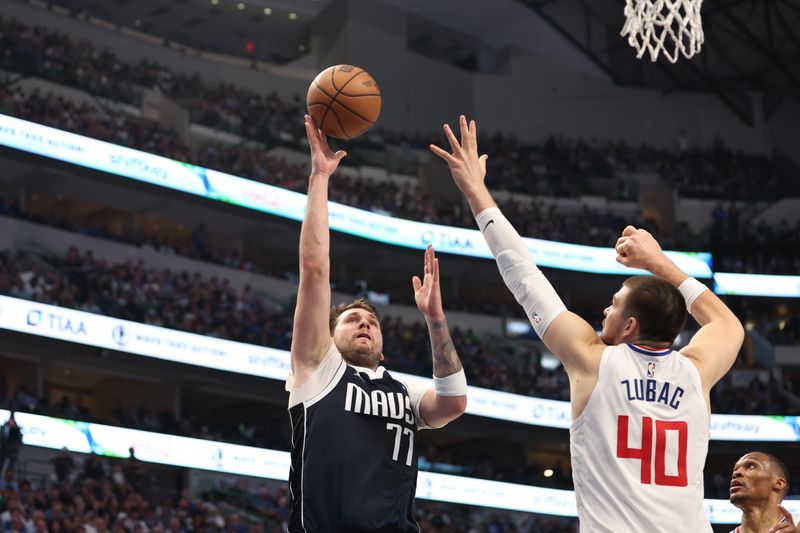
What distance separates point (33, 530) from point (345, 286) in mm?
14333

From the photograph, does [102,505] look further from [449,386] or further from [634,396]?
[634,396]

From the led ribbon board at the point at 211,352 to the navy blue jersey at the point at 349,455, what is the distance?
13.0 m

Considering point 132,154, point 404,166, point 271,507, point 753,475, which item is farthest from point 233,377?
point 753,475

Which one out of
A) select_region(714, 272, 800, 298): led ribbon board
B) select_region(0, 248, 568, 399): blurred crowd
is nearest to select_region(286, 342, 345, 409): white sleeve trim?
select_region(0, 248, 568, 399): blurred crowd

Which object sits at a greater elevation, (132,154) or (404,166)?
(404,166)

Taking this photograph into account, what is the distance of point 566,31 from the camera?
3853 centimetres

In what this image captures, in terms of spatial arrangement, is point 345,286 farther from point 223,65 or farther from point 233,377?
point 223,65

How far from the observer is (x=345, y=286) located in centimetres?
2778

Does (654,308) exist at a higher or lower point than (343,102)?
lower

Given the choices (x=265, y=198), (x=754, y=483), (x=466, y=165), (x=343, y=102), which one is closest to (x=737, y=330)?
(x=466, y=165)

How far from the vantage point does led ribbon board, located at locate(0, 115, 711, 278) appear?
22688mm

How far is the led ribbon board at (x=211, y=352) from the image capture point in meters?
19.5

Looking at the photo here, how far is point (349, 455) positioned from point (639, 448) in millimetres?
1111

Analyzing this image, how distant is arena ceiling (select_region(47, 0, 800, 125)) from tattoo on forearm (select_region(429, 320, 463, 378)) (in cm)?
3156
